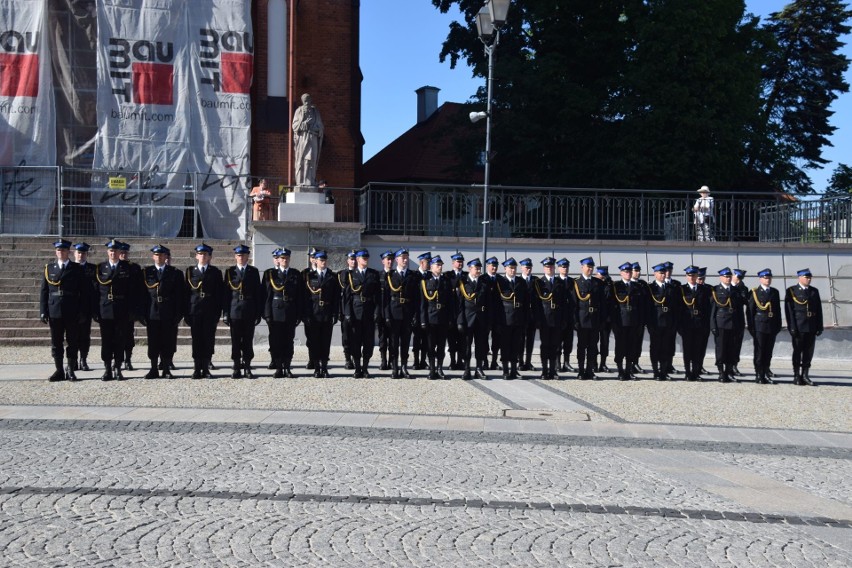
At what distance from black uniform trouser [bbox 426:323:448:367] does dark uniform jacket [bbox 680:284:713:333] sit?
3835 millimetres

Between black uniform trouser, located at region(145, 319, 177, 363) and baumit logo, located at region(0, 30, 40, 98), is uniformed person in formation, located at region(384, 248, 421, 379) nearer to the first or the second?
black uniform trouser, located at region(145, 319, 177, 363)

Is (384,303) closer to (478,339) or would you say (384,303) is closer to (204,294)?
(478,339)

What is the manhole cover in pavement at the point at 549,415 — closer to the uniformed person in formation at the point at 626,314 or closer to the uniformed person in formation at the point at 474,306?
the uniformed person in formation at the point at 474,306

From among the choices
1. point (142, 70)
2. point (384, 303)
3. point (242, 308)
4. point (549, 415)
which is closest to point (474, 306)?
point (384, 303)

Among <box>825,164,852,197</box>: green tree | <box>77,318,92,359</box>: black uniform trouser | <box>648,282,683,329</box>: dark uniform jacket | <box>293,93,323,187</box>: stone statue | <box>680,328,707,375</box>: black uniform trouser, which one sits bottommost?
<box>680,328,707,375</box>: black uniform trouser

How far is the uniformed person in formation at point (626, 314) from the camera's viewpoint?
554 inches

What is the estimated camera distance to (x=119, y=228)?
2277 cm

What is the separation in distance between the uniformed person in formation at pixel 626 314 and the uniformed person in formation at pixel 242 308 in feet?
17.9

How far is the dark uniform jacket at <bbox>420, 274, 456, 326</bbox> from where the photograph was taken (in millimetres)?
13258

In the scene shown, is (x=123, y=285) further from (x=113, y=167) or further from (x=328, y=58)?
(x=328, y=58)

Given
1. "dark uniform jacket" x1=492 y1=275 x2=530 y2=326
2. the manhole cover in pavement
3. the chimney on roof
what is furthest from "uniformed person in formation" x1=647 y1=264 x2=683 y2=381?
the chimney on roof

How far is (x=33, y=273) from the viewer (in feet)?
61.5

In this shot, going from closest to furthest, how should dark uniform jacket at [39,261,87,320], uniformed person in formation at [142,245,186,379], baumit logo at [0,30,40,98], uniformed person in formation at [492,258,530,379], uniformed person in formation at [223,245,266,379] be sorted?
A: dark uniform jacket at [39,261,87,320]
uniformed person in formation at [142,245,186,379]
uniformed person in formation at [223,245,266,379]
uniformed person in formation at [492,258,530,379]
baumit logo at [0,30,40,98]

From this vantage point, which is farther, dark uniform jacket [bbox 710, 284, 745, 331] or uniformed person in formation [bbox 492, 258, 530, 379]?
dark uniform jacket [bbox 710, 284, 745, 331]
